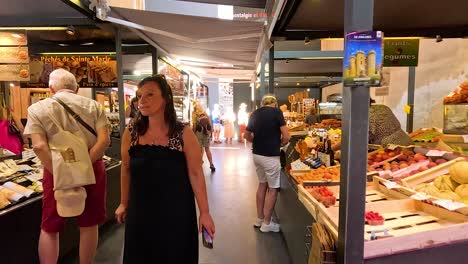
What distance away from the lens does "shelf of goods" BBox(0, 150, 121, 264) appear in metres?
2.45

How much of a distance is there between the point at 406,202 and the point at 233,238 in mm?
2273

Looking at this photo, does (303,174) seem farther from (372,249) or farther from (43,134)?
(43,134)

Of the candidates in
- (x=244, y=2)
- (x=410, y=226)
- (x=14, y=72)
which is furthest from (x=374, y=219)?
(x=14, y=72)

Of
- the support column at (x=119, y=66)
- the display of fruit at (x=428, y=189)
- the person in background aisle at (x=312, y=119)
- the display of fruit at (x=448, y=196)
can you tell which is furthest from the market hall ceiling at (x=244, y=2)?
the person in background aisle at (x=312, y=119)

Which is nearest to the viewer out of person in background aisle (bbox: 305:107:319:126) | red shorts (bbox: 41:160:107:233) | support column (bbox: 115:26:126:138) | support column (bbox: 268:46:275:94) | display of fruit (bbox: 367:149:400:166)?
red shorts (bbox: 41:160:107:233)

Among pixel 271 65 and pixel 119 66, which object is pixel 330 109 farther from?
pixel 119 66

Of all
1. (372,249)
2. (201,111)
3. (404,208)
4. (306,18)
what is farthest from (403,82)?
(372,249)

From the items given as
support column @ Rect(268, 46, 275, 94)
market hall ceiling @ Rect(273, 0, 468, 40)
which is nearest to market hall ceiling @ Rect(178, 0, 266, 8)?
support column @ Rect(268, 46, 275, 94)

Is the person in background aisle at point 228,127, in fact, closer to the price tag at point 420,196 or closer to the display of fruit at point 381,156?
the display of fruit at point 381,156

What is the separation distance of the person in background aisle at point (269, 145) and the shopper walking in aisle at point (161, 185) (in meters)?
1.93

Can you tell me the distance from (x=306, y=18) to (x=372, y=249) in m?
2.41

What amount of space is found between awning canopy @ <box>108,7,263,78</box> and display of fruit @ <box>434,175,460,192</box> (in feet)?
8.62

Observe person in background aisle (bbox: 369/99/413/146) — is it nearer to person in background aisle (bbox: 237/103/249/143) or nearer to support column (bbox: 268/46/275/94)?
support column (bbox: 268/46/275/94)

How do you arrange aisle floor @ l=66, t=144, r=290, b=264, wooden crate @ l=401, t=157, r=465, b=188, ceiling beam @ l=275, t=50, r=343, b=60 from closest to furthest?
wooden crate @ l=401, t=157, r=465, b=188, aisle floor @ l=66, t=144, r=290, b=264, ceiling beam @ l=275, t=50, r=343, b=60
